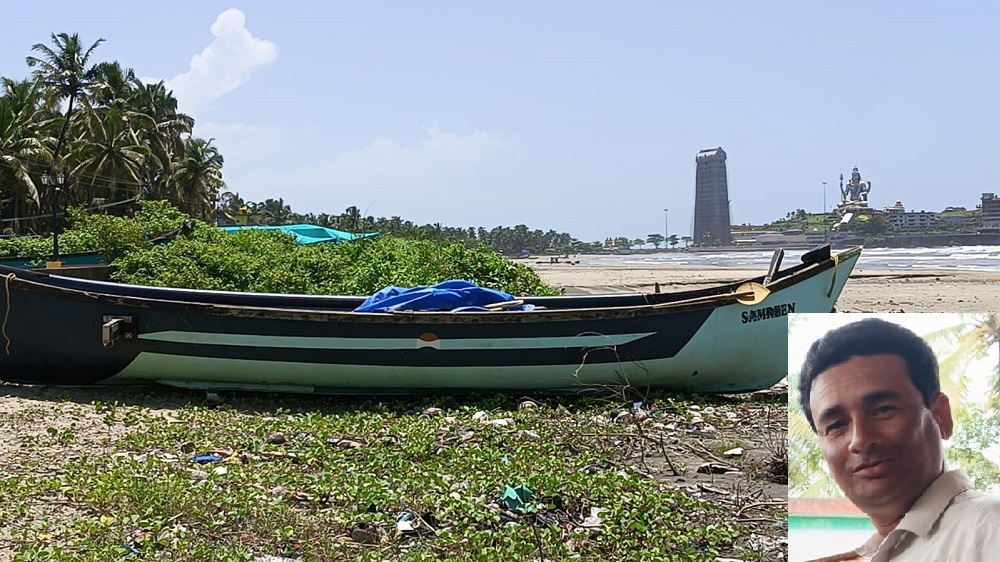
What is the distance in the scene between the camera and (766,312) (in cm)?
879

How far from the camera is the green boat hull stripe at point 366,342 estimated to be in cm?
819

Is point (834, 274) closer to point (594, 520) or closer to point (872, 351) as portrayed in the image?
point (594, 520)

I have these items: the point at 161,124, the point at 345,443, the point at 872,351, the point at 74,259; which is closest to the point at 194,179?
the point at 161,124

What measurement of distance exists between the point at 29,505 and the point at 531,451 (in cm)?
296

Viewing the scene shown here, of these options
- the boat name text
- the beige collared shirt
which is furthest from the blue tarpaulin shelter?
the beige collared shirt

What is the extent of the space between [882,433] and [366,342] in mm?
6490

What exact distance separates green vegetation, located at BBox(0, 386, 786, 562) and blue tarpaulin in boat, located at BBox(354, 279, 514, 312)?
130 cm

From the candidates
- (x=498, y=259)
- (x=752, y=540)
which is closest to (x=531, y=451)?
(x=752, y=540)

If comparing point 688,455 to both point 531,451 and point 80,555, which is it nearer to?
point 531,451

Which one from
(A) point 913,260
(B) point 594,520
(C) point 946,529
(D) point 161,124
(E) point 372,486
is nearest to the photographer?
(C) point 946,529

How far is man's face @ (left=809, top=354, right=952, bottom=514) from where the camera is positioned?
2.05 m

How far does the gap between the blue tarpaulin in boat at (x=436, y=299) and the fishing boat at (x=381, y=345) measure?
12.2 inches

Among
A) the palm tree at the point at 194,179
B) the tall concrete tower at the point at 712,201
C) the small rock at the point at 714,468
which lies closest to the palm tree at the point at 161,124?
the palm tree at the point at 194,179

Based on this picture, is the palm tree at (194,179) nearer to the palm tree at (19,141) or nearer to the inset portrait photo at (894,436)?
the palm tree at (19,141)
